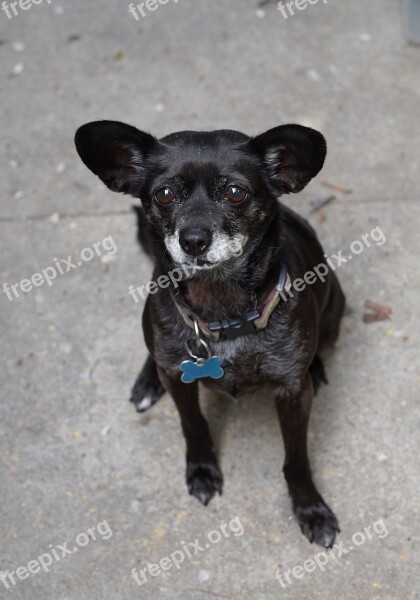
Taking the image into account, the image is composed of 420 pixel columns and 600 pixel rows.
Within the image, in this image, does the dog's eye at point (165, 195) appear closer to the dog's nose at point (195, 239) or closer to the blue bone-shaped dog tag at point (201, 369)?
the dog's nose at point (195, 239)

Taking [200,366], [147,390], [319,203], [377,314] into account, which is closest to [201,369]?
[200,366]

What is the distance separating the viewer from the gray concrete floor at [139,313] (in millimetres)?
3129

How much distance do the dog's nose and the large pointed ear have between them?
1.25ft

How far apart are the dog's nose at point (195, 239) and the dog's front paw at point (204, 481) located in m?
1.14

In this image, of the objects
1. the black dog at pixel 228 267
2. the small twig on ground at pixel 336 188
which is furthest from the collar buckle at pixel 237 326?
the small twig on ground at pixel 336 188

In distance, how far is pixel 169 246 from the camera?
259 cm

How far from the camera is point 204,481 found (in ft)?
10.7

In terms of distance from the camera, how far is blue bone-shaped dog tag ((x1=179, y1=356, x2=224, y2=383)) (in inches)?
112

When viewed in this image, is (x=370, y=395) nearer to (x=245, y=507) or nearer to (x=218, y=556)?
(x=245, y=507)

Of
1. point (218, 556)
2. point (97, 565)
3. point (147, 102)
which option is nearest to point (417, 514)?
point (218, 556)

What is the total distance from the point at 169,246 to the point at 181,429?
1.18 meters

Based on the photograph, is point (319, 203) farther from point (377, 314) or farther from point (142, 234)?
point (142, 234)

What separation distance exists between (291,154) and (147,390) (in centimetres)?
139

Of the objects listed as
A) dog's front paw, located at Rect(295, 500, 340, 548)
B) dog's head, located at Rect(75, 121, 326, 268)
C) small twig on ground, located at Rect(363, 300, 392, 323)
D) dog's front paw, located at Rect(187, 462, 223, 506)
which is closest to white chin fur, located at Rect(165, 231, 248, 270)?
dog's head, located at Rect(75, 121, 326, 268)
